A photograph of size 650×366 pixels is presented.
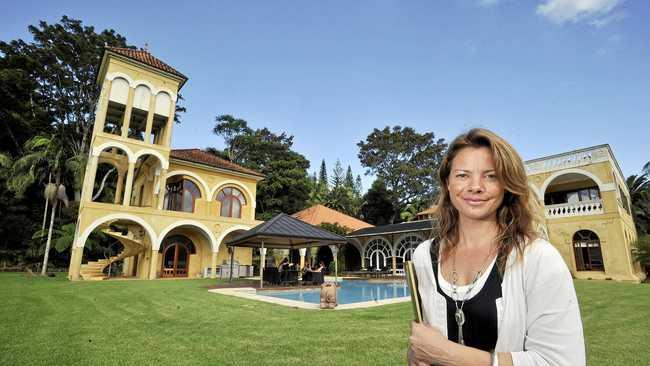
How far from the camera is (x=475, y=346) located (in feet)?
3.68

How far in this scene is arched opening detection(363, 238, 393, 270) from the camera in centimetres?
2360

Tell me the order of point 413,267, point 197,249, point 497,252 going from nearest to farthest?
1. point 497,252
2. point 413,267
3. point 197,249

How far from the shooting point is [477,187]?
1.28 metres

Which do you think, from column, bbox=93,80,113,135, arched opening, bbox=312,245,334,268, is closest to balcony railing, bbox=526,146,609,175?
arched opening, bbox=312,245,334,268

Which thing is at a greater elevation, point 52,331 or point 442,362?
point 442,362

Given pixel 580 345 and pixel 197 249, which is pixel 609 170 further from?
pixel 197 249

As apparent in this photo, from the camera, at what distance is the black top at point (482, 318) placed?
1.09 m

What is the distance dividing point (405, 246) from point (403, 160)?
15.0 metres

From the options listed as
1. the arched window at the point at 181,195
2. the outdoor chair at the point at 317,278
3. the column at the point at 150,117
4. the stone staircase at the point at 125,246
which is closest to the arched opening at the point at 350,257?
the outdoor chair at the point at 317,278

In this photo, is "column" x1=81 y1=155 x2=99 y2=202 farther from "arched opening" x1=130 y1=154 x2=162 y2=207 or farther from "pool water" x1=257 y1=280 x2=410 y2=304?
"pool water" x1=257 y1=280 x2=410 y2=304

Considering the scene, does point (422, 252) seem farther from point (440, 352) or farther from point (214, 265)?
point (214, 265)

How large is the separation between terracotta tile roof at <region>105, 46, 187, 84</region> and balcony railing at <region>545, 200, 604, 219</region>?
2352 cm

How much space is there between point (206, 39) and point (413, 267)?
601 inches

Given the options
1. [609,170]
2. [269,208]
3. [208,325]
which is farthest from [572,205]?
[269,208]
